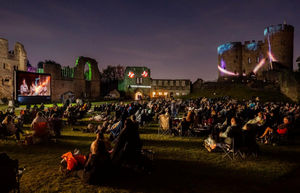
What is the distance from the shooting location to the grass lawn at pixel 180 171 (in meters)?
4.70

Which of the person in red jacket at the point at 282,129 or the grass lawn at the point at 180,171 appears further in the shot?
the person in red jacket at the point at 282,129

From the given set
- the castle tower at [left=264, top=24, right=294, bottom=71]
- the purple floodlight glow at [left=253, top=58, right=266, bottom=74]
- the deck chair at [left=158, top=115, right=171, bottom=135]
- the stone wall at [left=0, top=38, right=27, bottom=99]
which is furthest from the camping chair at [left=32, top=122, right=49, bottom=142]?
the purple floodlight glow at [left=253, top=58, right=266, bottom=74]

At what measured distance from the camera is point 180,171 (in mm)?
5719

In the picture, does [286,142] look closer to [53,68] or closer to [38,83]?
[38,83]

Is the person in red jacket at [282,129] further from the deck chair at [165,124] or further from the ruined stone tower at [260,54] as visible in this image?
the ruined stone tower at [260,54]

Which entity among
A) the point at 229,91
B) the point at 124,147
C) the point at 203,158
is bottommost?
Answer: the point at 203,158

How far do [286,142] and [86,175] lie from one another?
30.3ft

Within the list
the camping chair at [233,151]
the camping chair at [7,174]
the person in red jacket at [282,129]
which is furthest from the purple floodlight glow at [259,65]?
the camping chair at [7,174]

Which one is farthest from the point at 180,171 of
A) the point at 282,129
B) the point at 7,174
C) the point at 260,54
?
the point at 260,54

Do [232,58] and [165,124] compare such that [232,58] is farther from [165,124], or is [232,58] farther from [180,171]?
[180,171]

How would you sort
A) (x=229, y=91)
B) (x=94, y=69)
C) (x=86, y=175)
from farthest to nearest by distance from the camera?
(x=94, y=69)
(x=229, y=91)
(x=86, y=175)

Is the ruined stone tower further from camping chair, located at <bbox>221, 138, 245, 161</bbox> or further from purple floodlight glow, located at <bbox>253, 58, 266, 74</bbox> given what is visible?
camping chair, located at <bbox>221, 138, 245, 161</bbox>

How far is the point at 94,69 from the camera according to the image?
4822 cm

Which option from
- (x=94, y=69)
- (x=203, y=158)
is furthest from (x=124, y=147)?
(x=94, y=69)
